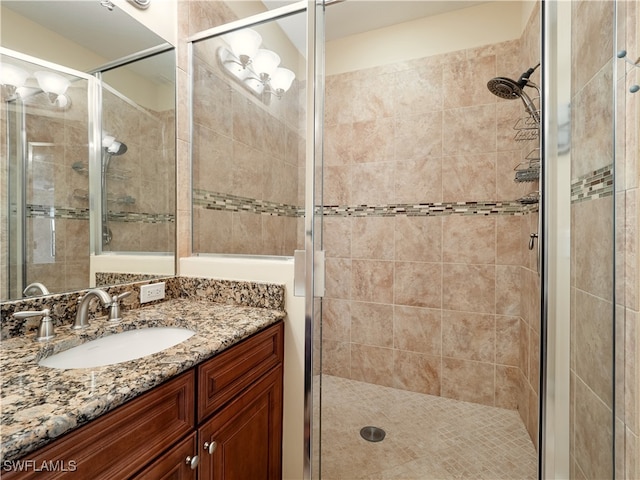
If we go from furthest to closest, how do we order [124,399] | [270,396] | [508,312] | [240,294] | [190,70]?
[508,312], [190,70], [240,294], [270,396], [124,399]

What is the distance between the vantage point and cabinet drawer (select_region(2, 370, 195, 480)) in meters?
0.52

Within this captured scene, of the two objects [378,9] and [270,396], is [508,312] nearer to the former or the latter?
[270,396]

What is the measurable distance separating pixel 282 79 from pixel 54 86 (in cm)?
102

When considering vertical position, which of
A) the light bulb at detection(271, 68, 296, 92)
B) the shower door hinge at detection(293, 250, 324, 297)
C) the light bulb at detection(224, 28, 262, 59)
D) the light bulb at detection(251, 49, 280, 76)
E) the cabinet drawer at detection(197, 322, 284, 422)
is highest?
the light bulb at detection(224, 28, 262, 59)

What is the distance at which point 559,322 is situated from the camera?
717mm

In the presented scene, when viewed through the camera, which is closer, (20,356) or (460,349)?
(20,356)

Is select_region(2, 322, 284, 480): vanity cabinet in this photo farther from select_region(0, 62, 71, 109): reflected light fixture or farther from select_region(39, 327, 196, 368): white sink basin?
select_region(0, 62, 71, 109): reflected light fixture

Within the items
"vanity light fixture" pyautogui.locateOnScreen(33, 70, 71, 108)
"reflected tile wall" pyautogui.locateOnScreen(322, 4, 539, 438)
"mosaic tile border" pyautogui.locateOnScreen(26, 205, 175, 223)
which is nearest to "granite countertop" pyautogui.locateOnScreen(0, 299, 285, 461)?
"mosaic tile border" pyautogui.locateOnScreen(26, 205, 175, 223)

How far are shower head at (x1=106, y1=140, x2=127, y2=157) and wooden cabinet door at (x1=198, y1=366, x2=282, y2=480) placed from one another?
3.54 feet

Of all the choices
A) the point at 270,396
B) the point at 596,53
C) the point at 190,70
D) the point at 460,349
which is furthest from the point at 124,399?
the point at 460,349

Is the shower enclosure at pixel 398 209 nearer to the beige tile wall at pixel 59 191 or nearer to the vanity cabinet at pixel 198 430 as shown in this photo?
the vanity cabinet at pixel 198 430

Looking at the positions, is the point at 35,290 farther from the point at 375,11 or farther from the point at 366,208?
the point at 375,11

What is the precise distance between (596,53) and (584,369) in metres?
0.83

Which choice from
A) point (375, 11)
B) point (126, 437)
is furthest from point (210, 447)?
Answer: point (375, 11)
